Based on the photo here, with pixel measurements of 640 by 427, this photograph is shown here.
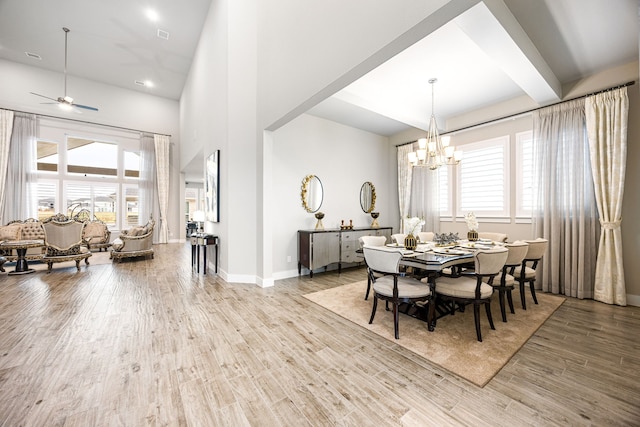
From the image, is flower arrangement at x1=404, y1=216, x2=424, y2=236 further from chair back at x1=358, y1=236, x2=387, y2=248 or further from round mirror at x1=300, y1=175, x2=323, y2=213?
round mirror at x1=300, y1=175, x2=323, y2=213

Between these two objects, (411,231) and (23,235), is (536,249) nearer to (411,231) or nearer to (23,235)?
(411,231)

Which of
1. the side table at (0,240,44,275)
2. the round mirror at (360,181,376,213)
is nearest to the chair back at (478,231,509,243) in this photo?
the round mirror at (360,181,376,213)

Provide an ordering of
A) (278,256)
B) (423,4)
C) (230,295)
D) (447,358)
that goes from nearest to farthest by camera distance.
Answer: (423,4) → (447,358) → (230,295) → (278,256)

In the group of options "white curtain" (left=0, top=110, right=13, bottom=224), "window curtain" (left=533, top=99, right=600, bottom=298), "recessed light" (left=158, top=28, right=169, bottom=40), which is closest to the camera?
"window curtain" (left=533, top=99, right=600, bottom=298)

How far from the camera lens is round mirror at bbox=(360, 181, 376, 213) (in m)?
6.04

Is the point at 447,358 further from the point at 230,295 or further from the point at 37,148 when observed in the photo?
the point at 37,148

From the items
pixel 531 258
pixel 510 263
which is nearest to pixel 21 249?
pixel 510 263

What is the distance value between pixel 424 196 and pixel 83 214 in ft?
33.5

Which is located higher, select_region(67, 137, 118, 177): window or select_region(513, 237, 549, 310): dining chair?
select_region(67, 137, 118, 177): window

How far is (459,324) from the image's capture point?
2.74 meters

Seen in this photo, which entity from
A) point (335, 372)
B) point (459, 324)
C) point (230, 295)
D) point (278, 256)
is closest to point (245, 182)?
point (278, 256)

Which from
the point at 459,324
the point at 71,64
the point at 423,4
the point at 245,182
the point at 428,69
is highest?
the point at 71,64

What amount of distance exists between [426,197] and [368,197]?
51.7 inches

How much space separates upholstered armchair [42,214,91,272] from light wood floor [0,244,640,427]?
2201 millimetres
